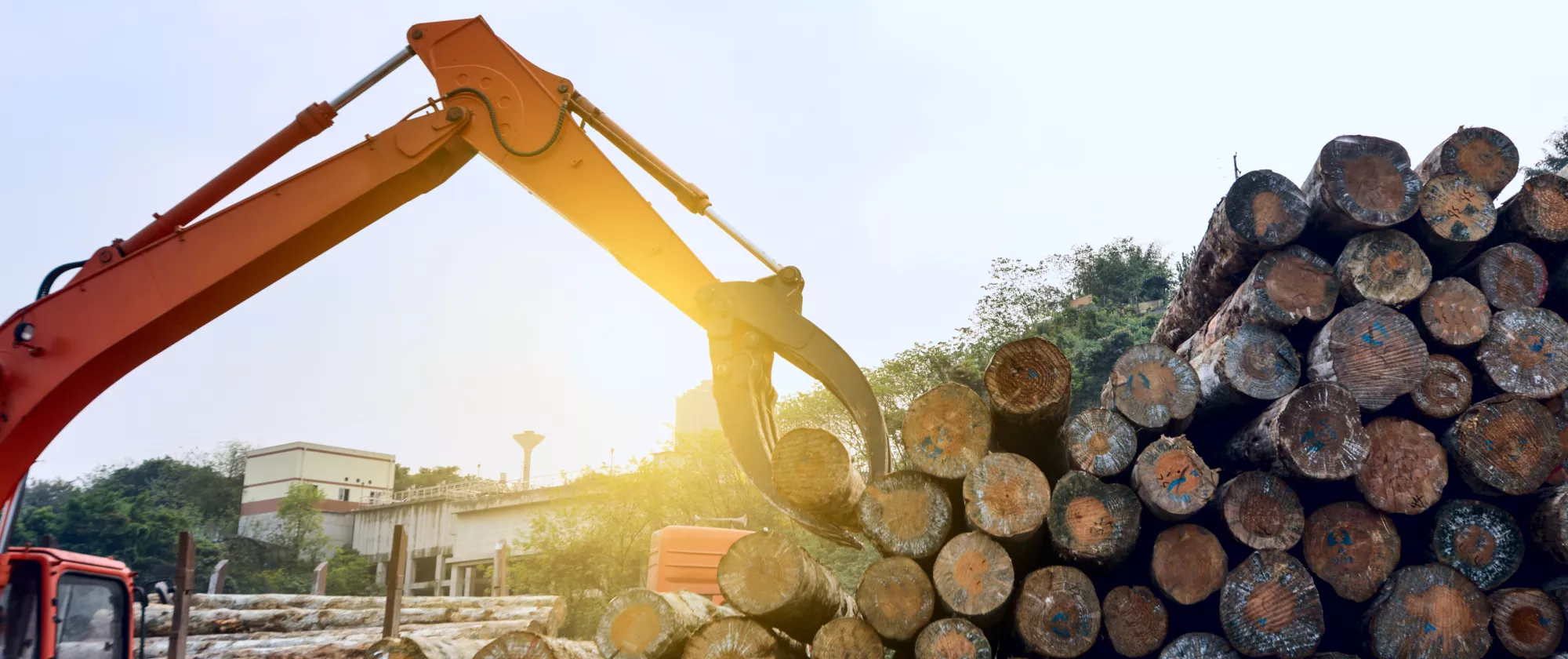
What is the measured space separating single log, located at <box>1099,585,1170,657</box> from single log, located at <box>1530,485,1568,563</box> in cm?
144

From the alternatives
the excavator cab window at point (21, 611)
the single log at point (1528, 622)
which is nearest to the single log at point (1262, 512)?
the single log at point (1528, 622)

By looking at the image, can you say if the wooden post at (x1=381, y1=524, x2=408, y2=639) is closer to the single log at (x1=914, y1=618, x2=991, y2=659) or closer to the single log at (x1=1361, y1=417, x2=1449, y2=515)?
the single log at (x1=914, y1=618, x2=991, y2=659)

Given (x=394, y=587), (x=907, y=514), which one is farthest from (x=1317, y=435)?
(x=394, y=587)

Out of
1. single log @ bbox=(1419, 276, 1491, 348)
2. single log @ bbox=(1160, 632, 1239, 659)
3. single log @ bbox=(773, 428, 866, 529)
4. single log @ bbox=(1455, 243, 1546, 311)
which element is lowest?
single log @ bbox=(1160, 632, 1239, 659)

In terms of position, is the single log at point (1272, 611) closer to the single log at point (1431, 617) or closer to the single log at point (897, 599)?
the single log at point (1431, 617)

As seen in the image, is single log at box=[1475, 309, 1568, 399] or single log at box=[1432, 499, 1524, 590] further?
single log at box=[1475, 309, 1568, 399]

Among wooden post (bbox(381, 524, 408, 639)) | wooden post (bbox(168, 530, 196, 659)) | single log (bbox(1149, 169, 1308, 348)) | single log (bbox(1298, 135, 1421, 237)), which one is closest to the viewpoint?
single log (bbox(1298, 135, 1421, 237))

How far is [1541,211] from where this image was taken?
4008 mm

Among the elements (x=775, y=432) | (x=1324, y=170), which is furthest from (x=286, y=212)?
(x=1324, y=170)

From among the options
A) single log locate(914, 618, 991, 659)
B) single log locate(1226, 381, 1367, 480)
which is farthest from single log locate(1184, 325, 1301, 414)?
single log locate(914, 618, 991, 659)

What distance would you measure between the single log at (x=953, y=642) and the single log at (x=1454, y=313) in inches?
86.3

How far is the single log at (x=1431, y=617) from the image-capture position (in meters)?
3.41

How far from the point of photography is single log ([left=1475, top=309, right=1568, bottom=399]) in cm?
372

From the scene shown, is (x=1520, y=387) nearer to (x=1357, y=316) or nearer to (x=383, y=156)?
(x=1357, y=316)
